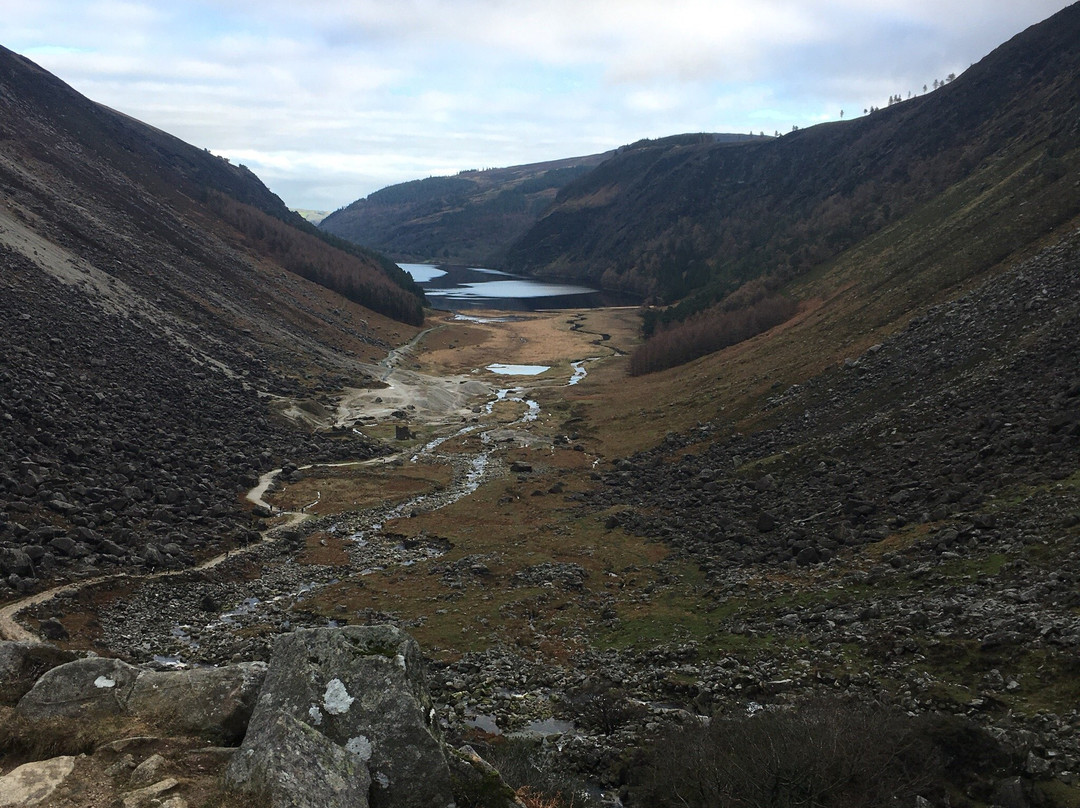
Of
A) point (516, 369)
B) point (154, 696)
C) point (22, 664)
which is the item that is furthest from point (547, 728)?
point (516, 369)

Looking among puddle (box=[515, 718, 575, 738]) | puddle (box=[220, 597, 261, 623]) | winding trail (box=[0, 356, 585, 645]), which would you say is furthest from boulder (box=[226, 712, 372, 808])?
puddle (box=[220, 597, 261, 623])

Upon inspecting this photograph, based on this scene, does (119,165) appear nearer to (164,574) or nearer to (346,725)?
(164,574)

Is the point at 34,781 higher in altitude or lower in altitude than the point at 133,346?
lower

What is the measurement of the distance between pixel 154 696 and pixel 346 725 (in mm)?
4568

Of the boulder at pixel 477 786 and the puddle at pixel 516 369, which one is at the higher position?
the boulder at pixel 477 786

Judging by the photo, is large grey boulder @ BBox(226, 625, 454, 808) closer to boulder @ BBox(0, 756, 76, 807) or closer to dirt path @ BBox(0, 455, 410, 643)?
boulder @ BBox(0, 756, 76, 807)

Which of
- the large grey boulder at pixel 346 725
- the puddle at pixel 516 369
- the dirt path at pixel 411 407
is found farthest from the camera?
the puddle at pixel 516 369

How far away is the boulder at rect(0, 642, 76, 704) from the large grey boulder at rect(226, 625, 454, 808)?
538 cm

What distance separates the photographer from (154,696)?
48.8ft

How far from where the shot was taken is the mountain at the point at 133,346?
43.8 meters

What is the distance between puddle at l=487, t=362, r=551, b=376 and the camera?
128 m

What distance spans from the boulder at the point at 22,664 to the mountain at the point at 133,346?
21.2m

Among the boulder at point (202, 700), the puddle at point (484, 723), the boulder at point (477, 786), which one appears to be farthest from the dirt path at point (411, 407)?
the puddle at point (484, 723)

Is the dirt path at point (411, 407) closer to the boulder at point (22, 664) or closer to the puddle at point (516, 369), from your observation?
the boulder at point (22, 664)
